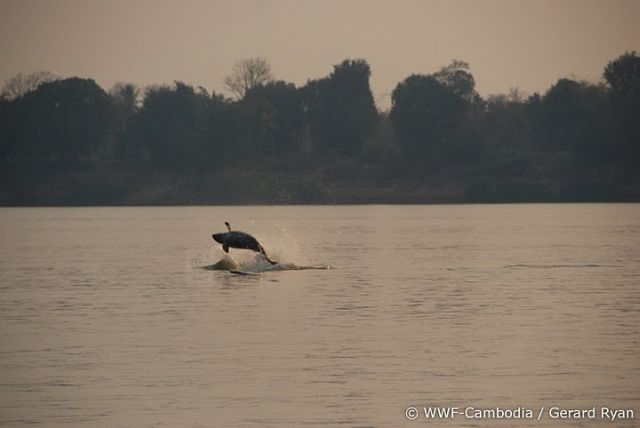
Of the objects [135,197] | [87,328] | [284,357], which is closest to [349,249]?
[87,328]

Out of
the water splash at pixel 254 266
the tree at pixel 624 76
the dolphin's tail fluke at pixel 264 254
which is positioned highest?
the tree at pixel 624 76

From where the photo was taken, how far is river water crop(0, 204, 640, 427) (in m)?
24.3

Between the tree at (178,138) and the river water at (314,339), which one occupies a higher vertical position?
the tree at (178,138)

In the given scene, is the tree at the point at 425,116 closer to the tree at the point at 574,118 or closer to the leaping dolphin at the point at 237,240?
the tree at the point at 574,118

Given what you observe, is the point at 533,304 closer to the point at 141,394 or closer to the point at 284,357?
the point at 284,357

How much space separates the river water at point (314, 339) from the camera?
24.3 m

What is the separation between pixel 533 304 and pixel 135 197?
508 ft

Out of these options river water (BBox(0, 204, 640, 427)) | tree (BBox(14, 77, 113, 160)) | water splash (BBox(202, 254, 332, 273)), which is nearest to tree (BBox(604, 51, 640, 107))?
tree (BBox(14, 77, 113, 160))

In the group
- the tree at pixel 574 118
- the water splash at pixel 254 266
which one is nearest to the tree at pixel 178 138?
the tree at pixel 574 118

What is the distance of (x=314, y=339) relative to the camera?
31.8 metres

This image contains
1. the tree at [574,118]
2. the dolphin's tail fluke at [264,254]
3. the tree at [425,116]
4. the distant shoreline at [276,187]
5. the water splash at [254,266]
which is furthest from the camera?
the tree at [425,116]

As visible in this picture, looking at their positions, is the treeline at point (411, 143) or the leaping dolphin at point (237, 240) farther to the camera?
the treeline at point (411, 143)

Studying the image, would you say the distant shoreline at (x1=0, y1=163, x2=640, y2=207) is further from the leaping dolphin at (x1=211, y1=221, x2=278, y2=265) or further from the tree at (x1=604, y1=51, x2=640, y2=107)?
the leaping dolphin at (x1=211, y1=221, x2=278, y2=265)

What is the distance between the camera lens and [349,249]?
6994 cm
